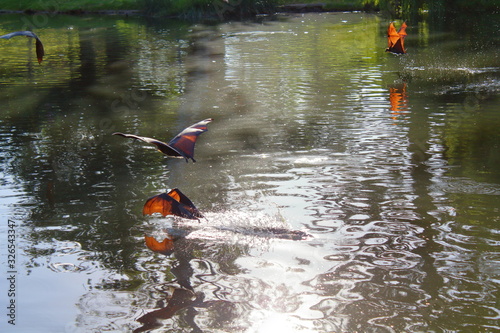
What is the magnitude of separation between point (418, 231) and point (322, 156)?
2.84 meters

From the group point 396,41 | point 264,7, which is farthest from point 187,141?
point 264,7

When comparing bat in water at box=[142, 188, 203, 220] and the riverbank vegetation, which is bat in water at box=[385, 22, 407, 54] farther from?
the riverbank vegetation

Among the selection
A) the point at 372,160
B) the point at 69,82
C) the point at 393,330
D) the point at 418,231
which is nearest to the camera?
the point at 393,330

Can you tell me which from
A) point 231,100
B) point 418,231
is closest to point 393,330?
point 418,231

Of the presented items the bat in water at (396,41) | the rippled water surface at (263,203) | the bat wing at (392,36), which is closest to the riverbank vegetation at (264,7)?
the bat wing at (392,36)

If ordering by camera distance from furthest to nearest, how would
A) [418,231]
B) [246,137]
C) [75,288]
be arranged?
[246,137] → [418,231] → [75,288]

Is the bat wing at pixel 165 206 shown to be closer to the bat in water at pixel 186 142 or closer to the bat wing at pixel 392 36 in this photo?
the bat in water at pixel 186 142

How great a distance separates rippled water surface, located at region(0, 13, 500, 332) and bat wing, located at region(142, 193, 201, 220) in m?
0.28

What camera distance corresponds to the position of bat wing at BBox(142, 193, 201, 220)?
602cm

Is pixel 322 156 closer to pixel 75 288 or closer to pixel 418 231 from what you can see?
pixel 418 231

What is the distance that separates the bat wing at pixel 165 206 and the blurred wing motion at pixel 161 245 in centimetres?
27

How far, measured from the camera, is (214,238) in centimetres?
618

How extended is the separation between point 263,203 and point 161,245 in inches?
55.0

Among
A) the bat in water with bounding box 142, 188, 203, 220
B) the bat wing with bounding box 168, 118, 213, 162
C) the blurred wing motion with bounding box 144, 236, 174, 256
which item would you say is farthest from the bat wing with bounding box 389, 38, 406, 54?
the blurred wing motion with bounding box 144, 236, 174, 256
